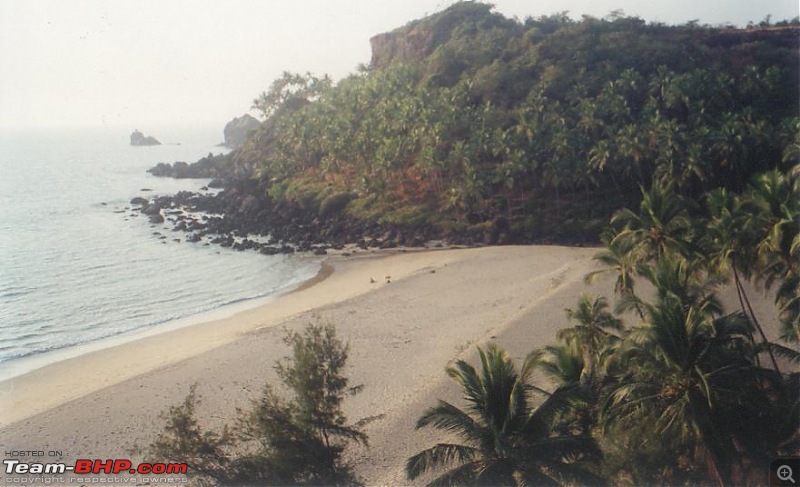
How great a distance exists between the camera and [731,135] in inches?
2159

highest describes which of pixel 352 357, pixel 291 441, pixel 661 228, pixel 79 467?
pixel 661 228

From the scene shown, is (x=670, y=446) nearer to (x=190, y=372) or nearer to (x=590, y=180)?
(x=190, y=372)

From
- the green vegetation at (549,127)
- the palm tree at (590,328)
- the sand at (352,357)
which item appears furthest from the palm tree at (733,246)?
the green vegetation at (549,127)

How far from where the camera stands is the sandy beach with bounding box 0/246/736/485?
917 inches

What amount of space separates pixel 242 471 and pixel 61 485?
23.1ft

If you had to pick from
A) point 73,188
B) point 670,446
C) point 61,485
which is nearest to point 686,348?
point 670,446

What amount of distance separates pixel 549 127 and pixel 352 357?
1622 inches

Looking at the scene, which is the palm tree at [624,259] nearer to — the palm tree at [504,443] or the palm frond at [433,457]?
the palm tree at [504,443]

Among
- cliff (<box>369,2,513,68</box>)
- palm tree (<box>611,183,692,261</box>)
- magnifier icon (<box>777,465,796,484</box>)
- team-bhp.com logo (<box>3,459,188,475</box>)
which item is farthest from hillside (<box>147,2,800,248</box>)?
team-bhp.com logo (<box>3,459,188,475</box>)

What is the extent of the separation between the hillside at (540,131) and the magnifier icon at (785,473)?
39.9 m

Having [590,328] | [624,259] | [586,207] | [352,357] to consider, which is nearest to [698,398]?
[590,328]

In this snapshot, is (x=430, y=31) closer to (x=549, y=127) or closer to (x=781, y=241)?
(x=549, y=127)

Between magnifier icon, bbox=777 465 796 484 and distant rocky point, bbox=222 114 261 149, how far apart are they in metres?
182

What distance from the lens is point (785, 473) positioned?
1370 centimetres
